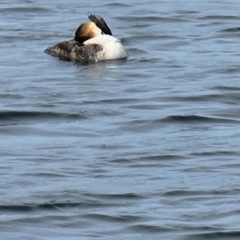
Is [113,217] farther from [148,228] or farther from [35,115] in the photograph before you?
[35,115]

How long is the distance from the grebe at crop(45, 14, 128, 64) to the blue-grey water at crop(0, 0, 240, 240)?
0.22 metres

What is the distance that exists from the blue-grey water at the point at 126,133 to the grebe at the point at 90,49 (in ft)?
0.73

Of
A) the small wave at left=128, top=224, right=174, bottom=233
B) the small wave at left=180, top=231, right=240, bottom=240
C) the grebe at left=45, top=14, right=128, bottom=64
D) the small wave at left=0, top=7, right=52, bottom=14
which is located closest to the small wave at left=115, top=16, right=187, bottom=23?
the small wave at left=0, top=7, right=52, bottom=14

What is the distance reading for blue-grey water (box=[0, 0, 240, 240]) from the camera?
12359 millimetres

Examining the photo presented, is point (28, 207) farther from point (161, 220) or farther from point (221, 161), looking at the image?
point (221, 161)

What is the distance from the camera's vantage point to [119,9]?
26.8 metres

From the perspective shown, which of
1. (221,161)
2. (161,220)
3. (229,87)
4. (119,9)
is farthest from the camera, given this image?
(119,9)

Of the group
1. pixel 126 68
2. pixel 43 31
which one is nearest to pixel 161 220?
pixel 126 68

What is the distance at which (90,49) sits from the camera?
71.0 ft

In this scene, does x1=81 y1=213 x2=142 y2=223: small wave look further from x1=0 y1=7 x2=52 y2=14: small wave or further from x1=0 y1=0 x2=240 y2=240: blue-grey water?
x1=0 y1=7 x2=52 y2=14: small wave

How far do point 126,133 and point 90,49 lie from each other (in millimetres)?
5834

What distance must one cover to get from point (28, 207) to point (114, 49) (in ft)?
28.6

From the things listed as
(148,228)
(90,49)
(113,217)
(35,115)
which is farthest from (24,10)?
(148,228)

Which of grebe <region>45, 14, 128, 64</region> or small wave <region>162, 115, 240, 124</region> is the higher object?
small wave <region>162, 115, 240, 124</region>
